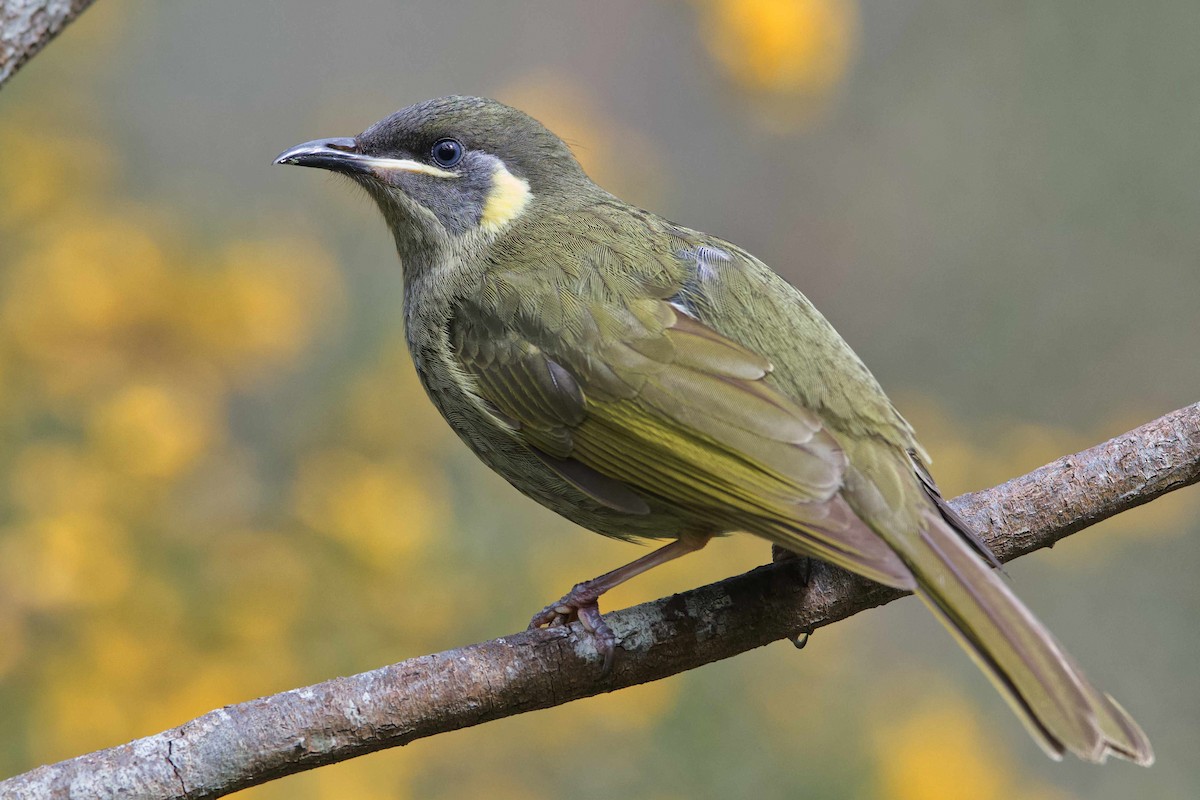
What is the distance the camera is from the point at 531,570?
14.6ft

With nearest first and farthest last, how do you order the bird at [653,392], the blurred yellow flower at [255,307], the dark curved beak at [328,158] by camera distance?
1. the bird at [653,392]
2. the dark curved beak at [328,158]
3. the blurred yellow flower at [255,307]

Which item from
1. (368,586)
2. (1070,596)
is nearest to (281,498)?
(368,586)

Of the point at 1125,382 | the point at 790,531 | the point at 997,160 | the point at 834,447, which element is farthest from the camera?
the point at 997,160

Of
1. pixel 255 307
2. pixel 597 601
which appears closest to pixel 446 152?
pixel 255 307

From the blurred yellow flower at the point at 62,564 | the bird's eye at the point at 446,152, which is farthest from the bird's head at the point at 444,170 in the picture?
the blurred yellow flower at the point at 62,564

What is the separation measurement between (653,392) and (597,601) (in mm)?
583

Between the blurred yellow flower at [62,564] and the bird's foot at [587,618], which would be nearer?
the bird's foot at [587,618]

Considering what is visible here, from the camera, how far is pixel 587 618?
10.9ft

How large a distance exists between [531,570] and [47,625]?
1.52 metres

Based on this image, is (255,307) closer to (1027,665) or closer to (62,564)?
(62,564)

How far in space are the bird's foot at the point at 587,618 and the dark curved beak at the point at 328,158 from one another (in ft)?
4.94

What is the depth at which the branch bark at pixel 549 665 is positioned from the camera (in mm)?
2961

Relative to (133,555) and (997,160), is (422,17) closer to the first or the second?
(997,160)

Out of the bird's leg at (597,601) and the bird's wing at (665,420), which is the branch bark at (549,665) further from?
the bird's wing at (665,420)
